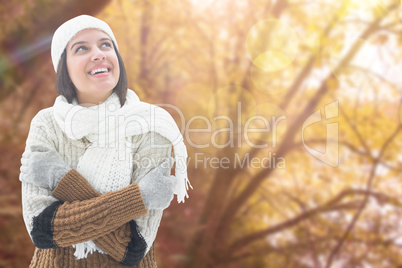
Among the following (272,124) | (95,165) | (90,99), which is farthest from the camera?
(272,124)

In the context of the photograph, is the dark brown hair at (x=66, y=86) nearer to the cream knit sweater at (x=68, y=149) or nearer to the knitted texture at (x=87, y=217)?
the cream knit sweater at (x=68, y=149)

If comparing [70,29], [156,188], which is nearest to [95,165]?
[156,188]

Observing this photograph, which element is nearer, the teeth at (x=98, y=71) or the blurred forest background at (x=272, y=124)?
the teeth at (x=98, y=71)

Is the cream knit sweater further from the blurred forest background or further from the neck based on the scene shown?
the blurred forest background

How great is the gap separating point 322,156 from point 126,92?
242cm

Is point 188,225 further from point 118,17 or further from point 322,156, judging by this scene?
point 118,17

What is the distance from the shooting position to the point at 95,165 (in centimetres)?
130

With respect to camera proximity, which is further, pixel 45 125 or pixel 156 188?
pixel 45 125

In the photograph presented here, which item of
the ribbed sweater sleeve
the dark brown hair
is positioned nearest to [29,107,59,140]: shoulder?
the dark brown hair

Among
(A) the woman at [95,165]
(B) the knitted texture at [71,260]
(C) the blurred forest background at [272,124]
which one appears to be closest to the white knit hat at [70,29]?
(A) the woman at [95,165]

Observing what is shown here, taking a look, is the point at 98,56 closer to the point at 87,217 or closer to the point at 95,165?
the point at 95,165

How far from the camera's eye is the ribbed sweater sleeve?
1228 millimetres

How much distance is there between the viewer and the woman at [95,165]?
1202 mm

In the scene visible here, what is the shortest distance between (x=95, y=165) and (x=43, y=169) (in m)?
0.18
